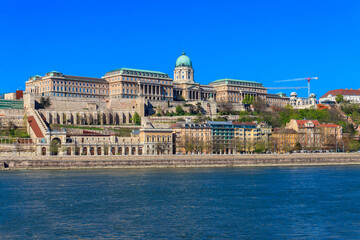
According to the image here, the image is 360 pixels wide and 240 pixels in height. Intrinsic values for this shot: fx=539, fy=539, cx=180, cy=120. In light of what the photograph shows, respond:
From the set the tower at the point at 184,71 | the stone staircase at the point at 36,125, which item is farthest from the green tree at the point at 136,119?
the tower at the point at 184,71

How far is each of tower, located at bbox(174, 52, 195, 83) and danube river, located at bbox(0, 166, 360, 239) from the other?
7778cm

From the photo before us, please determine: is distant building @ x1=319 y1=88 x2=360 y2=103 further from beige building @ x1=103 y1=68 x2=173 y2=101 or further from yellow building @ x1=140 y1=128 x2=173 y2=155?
yellow building @ x1=140 y1=128 x2=173 y2=155

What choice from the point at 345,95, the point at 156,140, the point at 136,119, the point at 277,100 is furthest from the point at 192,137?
the point at 345,95

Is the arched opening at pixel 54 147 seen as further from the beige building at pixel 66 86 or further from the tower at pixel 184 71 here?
the tower at pixel 184 71

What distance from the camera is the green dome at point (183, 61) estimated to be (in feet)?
447

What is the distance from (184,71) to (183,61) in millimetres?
3554

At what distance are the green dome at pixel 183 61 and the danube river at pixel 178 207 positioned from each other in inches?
3186

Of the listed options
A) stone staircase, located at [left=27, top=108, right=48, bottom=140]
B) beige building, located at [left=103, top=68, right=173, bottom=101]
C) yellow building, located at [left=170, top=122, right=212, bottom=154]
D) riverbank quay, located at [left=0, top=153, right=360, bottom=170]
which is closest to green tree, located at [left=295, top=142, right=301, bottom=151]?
riverbank quay, located at [left=0, top=153, right=360, bottom=170]

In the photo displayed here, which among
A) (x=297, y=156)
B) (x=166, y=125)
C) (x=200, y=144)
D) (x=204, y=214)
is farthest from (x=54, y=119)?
(x=204, y=214)

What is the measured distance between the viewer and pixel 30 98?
9125 cm

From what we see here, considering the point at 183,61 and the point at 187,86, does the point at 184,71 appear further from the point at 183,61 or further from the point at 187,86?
the point at 187,86

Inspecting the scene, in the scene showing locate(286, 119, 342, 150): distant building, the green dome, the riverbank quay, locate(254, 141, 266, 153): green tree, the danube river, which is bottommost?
the danube river

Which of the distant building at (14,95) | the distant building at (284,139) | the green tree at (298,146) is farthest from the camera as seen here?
the distant building at (14,95)

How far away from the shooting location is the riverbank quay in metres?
66.6
